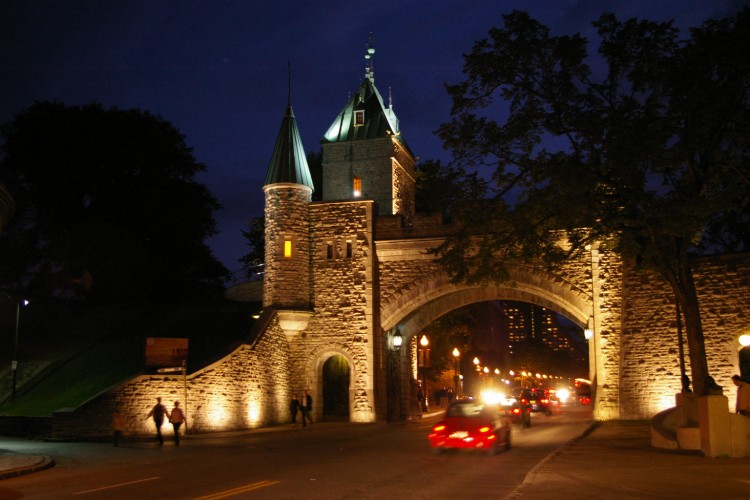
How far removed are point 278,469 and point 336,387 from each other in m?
22.2

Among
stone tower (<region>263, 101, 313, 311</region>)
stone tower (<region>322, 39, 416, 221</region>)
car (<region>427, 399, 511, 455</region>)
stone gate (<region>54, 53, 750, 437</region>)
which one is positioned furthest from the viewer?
stone tower (<region>322, 39, 416, 221</region>)

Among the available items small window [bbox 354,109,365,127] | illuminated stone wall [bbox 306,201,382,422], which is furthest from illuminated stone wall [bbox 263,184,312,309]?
small window [bbox 354,109,365,127]

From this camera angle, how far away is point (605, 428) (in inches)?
976

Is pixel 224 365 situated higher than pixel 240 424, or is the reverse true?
pixel 224 365

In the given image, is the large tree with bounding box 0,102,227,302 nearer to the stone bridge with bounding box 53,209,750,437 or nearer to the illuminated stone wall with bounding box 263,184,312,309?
the illuminated stone wall with bounding box 263,184,312,309

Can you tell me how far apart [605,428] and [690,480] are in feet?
43.9

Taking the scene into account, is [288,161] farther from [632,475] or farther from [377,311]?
[632,475]

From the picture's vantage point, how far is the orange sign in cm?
2531

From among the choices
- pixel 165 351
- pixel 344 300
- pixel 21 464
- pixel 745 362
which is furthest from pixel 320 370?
pixel 21 464

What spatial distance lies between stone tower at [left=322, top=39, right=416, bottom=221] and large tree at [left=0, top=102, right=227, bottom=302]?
32.7ft

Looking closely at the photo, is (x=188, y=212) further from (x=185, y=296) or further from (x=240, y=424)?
(x=240, y=424)

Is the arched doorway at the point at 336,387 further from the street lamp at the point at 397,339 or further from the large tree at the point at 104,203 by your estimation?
the large tree at the point at 104,203

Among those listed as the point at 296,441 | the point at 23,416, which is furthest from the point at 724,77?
the point at 23,416

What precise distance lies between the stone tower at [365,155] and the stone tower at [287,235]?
219 inches
